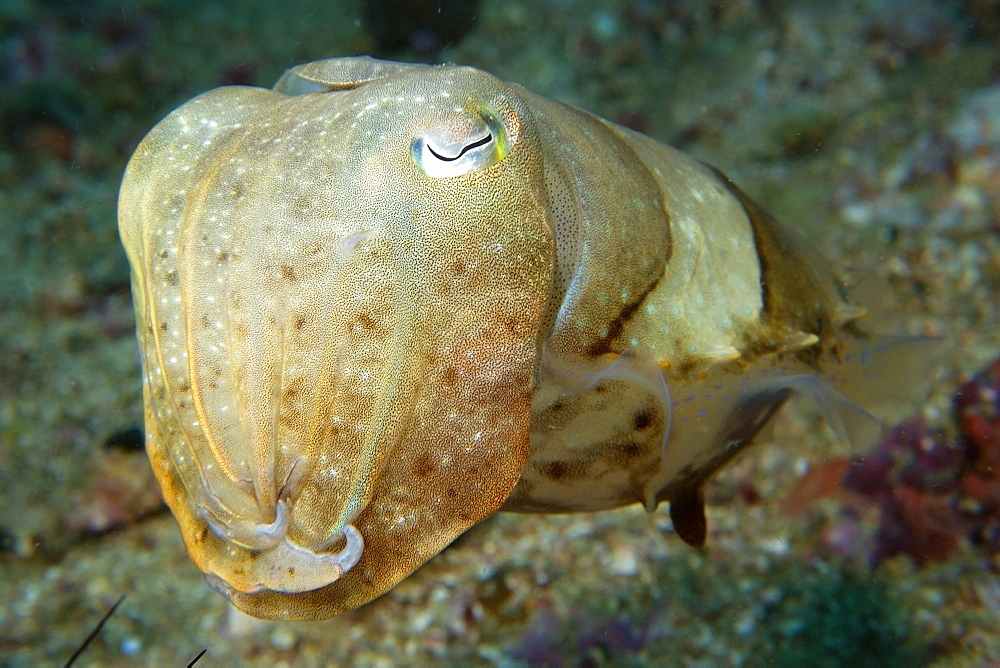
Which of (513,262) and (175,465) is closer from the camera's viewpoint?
(513,262)

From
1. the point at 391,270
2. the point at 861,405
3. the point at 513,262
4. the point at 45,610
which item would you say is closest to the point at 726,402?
the point at 861,405

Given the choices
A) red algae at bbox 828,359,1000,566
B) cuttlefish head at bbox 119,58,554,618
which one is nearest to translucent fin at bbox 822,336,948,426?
red algae at bbox 828,359,1000,566

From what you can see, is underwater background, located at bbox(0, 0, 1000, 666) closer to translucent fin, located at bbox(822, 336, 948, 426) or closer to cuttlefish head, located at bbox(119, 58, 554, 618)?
translucent fin, located at bbox(822, 336, 948, 426)

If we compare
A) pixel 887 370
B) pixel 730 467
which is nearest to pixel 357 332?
pixel 887 370

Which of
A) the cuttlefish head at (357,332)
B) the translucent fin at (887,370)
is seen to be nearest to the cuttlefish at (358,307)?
the cuttlefish head at (357,332)

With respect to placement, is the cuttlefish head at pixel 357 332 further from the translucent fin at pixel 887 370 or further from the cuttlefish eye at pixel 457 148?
the translucent fin at pixel 887 370

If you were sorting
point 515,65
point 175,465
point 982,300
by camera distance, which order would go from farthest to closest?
point 515,65 < point 982,300 < point 175,465

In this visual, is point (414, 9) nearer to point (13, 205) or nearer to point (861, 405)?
point (13, 205)

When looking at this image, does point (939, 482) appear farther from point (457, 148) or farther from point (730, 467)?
point (457, 148)
